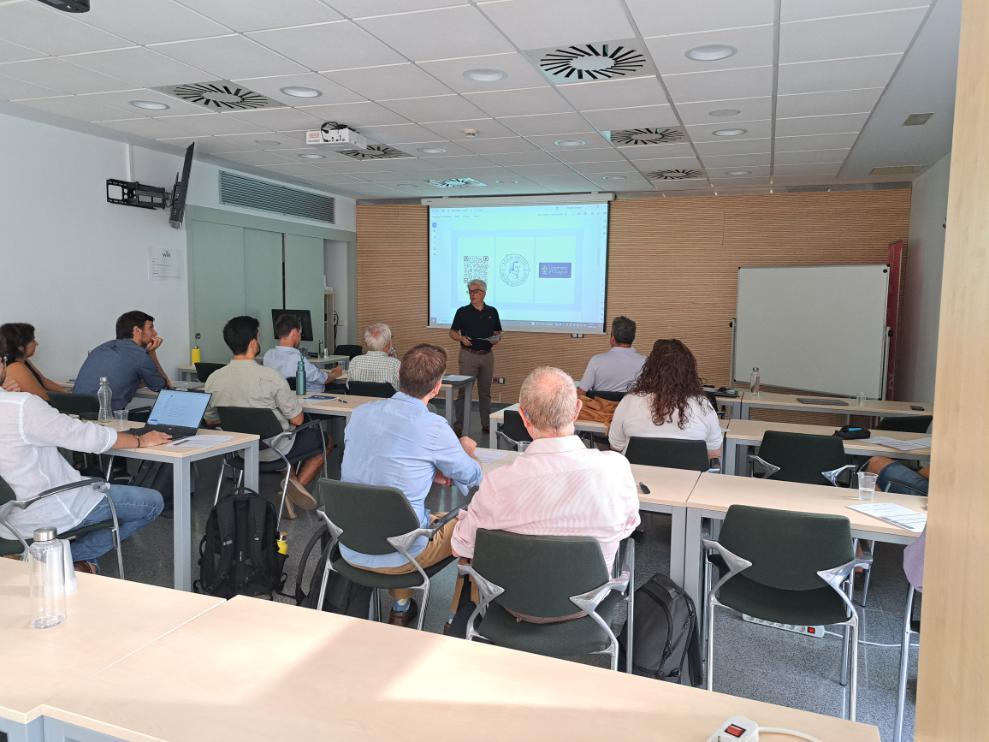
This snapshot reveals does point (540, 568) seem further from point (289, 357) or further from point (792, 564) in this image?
point (289, 357)

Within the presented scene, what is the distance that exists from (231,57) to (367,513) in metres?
2.90

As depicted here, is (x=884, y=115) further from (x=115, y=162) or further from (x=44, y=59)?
(x=115, y=162)

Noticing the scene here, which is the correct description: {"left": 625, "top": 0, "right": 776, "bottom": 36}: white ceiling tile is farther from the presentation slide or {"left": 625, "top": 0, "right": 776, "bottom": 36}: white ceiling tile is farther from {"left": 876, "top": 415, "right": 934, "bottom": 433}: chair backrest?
the presentation slide

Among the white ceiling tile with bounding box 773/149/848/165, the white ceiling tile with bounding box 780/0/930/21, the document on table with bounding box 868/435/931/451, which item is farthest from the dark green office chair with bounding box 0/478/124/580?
the white ceiling tile with bounding box 773/149/848/165

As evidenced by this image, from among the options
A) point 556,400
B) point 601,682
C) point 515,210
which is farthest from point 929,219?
point 601,682

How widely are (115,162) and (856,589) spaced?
6760mm

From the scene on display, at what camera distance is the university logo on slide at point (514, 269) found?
359 inches

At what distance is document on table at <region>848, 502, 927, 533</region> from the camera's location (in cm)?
247

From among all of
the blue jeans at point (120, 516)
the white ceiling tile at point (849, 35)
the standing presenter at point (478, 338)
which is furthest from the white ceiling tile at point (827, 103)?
the blue jeans at point (120, 516)

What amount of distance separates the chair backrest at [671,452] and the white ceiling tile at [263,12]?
8.65 feet

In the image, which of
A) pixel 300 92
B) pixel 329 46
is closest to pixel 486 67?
pixel 329 46

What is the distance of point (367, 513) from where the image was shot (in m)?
2.51

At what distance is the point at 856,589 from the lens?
3621 millimetres

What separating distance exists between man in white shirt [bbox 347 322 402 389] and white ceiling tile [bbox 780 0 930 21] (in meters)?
3.74
